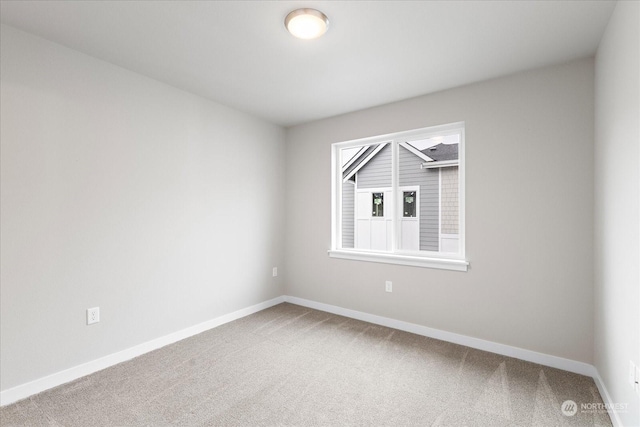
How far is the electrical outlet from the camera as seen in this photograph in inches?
95.1

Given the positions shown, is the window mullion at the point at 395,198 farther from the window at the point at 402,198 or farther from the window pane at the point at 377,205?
the window pane at the point at 377,205

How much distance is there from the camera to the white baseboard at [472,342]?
8.00ft

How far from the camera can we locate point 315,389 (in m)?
2.19

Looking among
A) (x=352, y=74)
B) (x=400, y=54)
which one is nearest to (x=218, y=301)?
(x=352, y=74)

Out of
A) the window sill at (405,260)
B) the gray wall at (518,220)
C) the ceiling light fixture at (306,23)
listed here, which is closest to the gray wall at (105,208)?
the window sill at (405,260)

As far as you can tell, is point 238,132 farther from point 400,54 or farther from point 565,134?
point 565,134

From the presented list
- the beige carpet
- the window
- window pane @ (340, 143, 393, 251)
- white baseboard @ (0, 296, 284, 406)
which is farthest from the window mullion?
white baseboard @ (0, 296, 284, 406)

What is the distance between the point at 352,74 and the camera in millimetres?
2740

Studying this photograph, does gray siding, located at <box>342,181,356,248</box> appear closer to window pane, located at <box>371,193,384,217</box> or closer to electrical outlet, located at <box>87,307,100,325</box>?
window pane, located at <box>371,193,384,217</box>

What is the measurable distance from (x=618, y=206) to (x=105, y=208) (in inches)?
140

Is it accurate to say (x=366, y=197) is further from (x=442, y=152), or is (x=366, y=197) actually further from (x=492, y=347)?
(x=492, y=347)

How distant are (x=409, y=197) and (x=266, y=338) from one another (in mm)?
2146

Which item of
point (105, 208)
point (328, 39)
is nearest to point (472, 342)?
point (328, 39)

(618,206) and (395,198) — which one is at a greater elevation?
(395,198)
